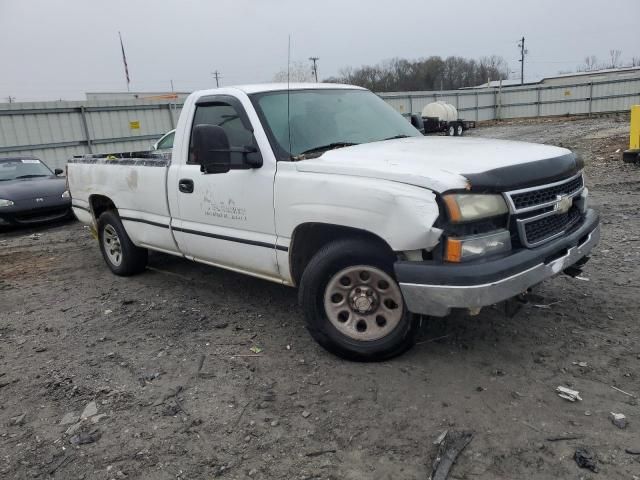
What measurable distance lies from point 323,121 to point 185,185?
132 cm

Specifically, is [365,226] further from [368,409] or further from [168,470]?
[168,470]

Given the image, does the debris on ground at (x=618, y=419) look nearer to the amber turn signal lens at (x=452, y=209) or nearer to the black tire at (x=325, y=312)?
the black tire at (x=325, y=312)

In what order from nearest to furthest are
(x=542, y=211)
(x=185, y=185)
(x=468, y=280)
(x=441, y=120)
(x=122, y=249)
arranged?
1. (x=468, y=280)
2. (x=542, y=211)
3. (x=185, y=185)
4. (x=122, y=249)
5. (x=441, y=120)

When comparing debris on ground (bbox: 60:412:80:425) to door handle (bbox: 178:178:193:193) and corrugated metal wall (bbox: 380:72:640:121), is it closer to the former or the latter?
door handle (bbox: 178:178:193:193)

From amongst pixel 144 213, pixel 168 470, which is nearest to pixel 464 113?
pixel 144 213

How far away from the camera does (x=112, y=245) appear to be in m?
6.07

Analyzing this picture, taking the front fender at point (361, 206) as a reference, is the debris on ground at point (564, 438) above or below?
below

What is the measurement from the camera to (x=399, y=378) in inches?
129

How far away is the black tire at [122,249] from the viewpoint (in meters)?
5.67

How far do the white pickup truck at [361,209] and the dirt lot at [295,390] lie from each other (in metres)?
0.45

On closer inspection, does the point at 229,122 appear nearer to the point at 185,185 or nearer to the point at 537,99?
the point at 185,185

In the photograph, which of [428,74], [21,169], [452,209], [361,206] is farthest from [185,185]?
[428,74]

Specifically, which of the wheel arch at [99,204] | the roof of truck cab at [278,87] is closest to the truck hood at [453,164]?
the roof of truck cab at [278,87]

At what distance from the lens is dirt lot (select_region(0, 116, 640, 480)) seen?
2607 mm
